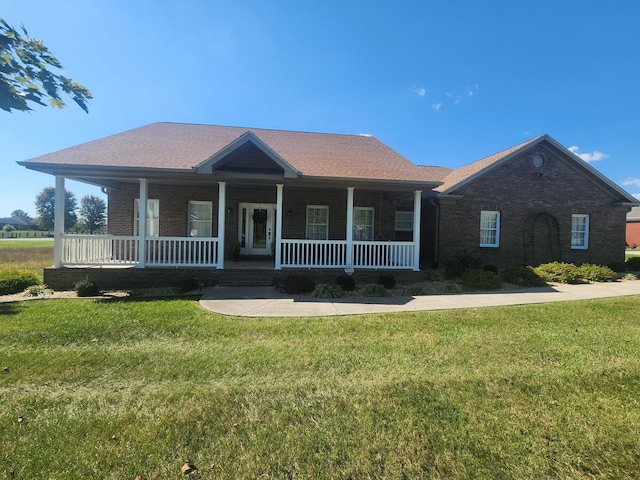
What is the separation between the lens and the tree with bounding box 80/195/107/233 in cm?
4731

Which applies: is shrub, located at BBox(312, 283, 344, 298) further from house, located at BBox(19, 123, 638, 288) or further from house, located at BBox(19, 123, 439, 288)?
house, located at BBox(19, 123, 439, 288)

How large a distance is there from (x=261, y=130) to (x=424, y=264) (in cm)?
1017

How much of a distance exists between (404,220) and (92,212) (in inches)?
2120

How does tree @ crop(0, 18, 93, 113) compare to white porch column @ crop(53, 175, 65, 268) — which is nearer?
tree @ crop(0, 18, 93, 113)

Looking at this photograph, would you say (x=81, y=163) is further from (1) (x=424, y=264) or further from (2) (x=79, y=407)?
(1) (x=424, y=264)

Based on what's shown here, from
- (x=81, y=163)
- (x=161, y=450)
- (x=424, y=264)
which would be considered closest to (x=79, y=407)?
(x=161, y=450)

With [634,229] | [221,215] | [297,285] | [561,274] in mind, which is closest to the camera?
[297,285]

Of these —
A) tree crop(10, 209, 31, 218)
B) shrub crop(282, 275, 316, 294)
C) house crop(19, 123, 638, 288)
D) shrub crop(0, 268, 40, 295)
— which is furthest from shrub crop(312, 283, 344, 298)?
tree crop(10, 209, 31, 218)

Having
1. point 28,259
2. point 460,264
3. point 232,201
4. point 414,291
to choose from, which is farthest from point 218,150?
point 28,259

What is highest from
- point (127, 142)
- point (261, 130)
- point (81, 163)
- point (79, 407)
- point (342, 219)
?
point (261, 130)

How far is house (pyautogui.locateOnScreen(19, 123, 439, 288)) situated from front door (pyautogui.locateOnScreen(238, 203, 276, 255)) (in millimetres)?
43

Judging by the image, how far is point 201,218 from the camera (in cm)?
1364

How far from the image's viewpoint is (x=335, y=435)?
2.93m

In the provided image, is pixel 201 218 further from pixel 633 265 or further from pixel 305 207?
pixel 633 265
